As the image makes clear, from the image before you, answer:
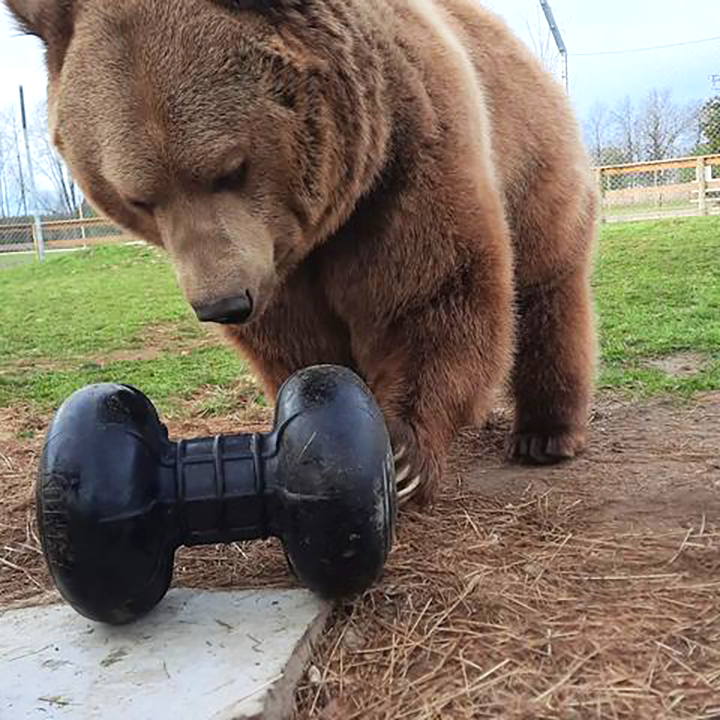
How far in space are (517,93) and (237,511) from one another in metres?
2.29

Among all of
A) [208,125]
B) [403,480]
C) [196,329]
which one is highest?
[208,125]

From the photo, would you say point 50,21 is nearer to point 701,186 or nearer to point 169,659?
point 169,659

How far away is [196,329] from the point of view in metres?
9.43

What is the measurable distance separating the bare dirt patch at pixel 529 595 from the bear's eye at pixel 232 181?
0.94 metres

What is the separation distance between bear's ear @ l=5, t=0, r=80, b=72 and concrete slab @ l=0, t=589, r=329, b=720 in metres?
1.50

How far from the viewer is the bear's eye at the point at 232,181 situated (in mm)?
2562

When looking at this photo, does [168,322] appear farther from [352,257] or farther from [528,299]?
[352,257]

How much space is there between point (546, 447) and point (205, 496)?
193cm

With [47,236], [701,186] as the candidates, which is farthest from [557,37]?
[47,236]

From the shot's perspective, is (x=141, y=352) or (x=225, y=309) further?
(x=141, y=352)

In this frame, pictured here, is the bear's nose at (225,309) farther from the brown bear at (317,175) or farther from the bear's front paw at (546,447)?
the bear's front paw at (546,447)

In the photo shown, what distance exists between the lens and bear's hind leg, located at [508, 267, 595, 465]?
3.92 metres

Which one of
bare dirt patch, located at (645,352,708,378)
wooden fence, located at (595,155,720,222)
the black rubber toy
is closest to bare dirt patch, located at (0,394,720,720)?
the black rubber toy

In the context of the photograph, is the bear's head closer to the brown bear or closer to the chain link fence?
the brown bear
